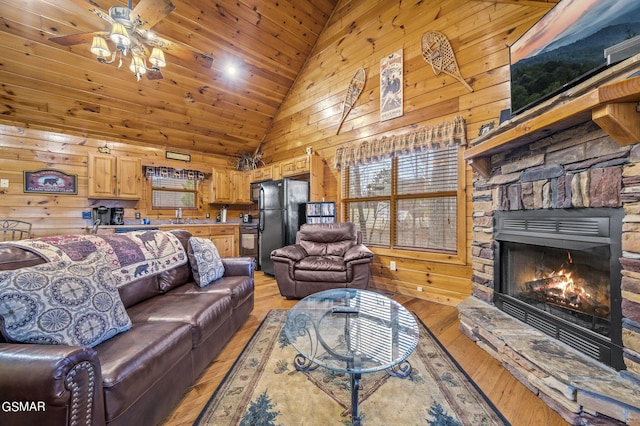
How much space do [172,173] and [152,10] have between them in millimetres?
3450

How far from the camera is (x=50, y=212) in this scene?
381cm

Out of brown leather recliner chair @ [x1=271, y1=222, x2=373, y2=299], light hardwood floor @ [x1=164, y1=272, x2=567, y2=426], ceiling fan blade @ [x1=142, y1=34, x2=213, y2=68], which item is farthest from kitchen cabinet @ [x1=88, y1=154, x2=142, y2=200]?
light hardwood floor @ [x1=164, y1=272, x2=567, y2=426]

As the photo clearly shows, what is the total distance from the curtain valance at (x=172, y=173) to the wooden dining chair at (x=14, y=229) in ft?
5.82

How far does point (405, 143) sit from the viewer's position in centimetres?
318

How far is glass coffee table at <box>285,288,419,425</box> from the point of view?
3.94ft

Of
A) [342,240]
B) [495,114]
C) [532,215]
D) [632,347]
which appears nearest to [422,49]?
[495,114]

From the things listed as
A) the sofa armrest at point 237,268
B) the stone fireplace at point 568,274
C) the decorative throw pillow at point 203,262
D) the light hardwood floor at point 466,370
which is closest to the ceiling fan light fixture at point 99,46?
the decorative throw pillow at point 203,262

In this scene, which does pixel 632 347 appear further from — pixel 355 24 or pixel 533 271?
pixel 355 24

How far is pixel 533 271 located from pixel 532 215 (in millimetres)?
475

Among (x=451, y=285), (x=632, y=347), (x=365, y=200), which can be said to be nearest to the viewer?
(x=632, y=347)

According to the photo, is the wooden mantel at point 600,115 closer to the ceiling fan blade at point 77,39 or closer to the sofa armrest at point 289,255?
the sofa armrest at point 289,255

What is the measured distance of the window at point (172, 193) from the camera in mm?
4844

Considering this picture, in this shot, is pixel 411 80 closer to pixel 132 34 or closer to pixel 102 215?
pixel 132 34

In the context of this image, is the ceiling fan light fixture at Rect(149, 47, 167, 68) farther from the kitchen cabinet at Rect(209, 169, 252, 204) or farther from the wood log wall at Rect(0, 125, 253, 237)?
the kitchen cabinet at Rect(209, 169, 252, 204)
